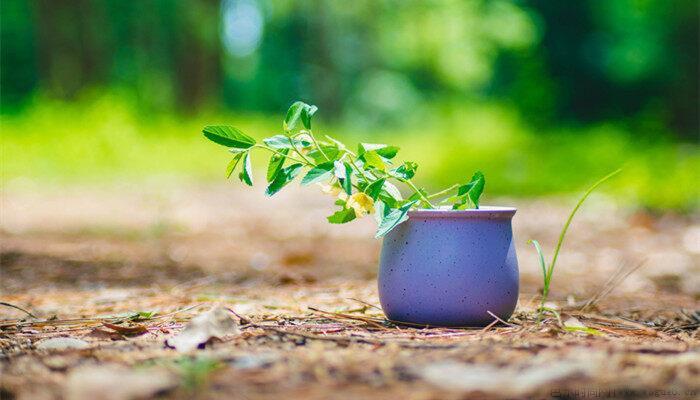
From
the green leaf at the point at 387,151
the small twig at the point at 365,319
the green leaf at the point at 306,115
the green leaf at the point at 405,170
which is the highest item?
the green leaf at the point at 306,115

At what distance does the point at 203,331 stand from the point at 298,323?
14.1 inches

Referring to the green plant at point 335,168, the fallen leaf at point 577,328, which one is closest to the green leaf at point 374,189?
the green plant at point 335,168

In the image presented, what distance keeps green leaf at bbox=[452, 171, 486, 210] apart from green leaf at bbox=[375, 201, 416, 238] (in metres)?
0.14

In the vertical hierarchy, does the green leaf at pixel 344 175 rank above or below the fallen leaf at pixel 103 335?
above

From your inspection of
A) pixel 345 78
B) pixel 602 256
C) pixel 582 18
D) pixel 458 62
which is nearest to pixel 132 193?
pixel 602 256

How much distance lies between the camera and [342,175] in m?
1.78

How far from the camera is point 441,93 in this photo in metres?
28.2

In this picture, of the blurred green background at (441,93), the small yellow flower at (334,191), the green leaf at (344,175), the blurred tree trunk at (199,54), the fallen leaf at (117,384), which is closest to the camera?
the fallen leaf at (117,384)

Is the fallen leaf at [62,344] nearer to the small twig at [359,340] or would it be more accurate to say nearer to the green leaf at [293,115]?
the small twig at [359,340]

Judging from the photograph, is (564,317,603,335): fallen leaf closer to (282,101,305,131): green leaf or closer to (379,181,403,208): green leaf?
(379,181,403,208): green leaf

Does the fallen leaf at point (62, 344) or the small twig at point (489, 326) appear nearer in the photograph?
the fallen leaf at point (62, 344)

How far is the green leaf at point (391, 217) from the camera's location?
1825 millimetres

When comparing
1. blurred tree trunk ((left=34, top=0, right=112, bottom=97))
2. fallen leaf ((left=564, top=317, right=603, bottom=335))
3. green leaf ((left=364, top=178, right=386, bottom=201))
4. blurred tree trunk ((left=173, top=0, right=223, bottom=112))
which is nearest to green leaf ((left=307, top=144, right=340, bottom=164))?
green leaf ((left=364, top=178, right=386, bottom=201))

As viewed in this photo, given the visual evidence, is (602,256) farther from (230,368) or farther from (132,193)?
(132,193)
